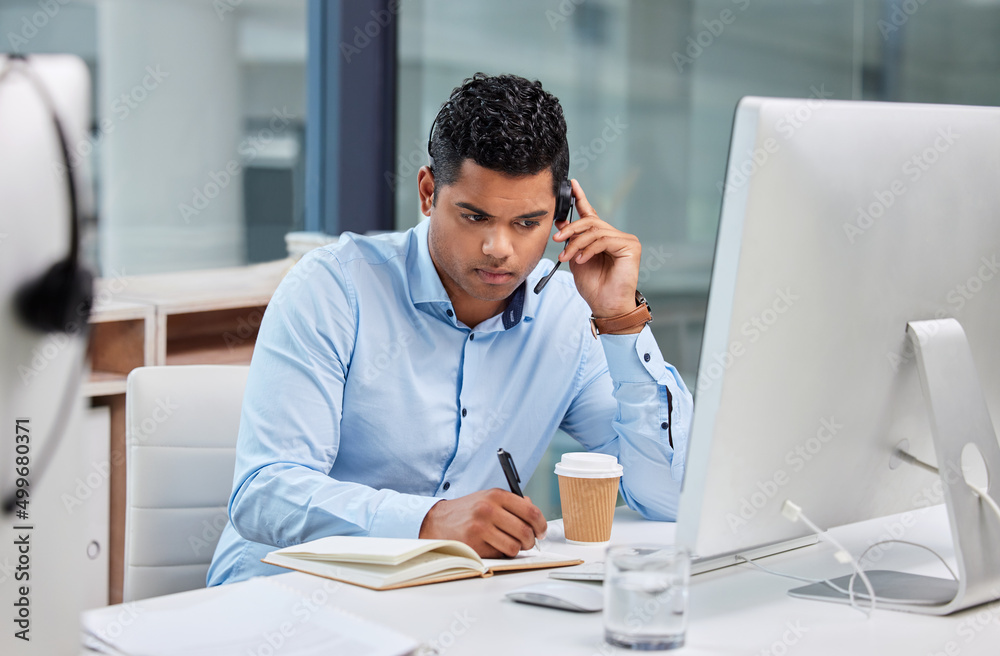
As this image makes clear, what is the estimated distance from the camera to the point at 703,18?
293 cm

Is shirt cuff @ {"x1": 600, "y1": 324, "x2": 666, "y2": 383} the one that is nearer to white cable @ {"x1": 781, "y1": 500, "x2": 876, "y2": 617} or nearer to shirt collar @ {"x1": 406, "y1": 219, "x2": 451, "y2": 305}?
shirt collar @ {"x1": 406, "y1": 219, "x2": 451, "y2": 305}

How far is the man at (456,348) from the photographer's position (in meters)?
1.46

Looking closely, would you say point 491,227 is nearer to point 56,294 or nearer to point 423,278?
point 423,278

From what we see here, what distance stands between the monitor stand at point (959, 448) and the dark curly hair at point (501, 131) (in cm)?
69

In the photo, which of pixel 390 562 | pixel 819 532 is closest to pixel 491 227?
pixel 390 562

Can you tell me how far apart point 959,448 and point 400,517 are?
26.9 inches

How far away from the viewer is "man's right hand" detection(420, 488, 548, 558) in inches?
47.9

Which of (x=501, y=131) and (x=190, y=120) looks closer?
(x=501, y=131)

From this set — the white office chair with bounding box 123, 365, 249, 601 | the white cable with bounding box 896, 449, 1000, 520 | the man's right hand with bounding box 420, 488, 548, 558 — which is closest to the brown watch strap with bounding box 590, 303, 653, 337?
the man's right hand with bounding box 420, 488, 548, 558

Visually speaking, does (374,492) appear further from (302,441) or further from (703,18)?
(703,18)

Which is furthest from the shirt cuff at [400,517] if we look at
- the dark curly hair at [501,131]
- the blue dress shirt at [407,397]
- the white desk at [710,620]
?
the dark curly hair at [501,131]

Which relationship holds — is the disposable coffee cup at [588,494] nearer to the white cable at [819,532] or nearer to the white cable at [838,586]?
the white cable at [838,586]

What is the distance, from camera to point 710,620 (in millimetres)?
1012

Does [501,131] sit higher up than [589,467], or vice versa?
[501,131]
